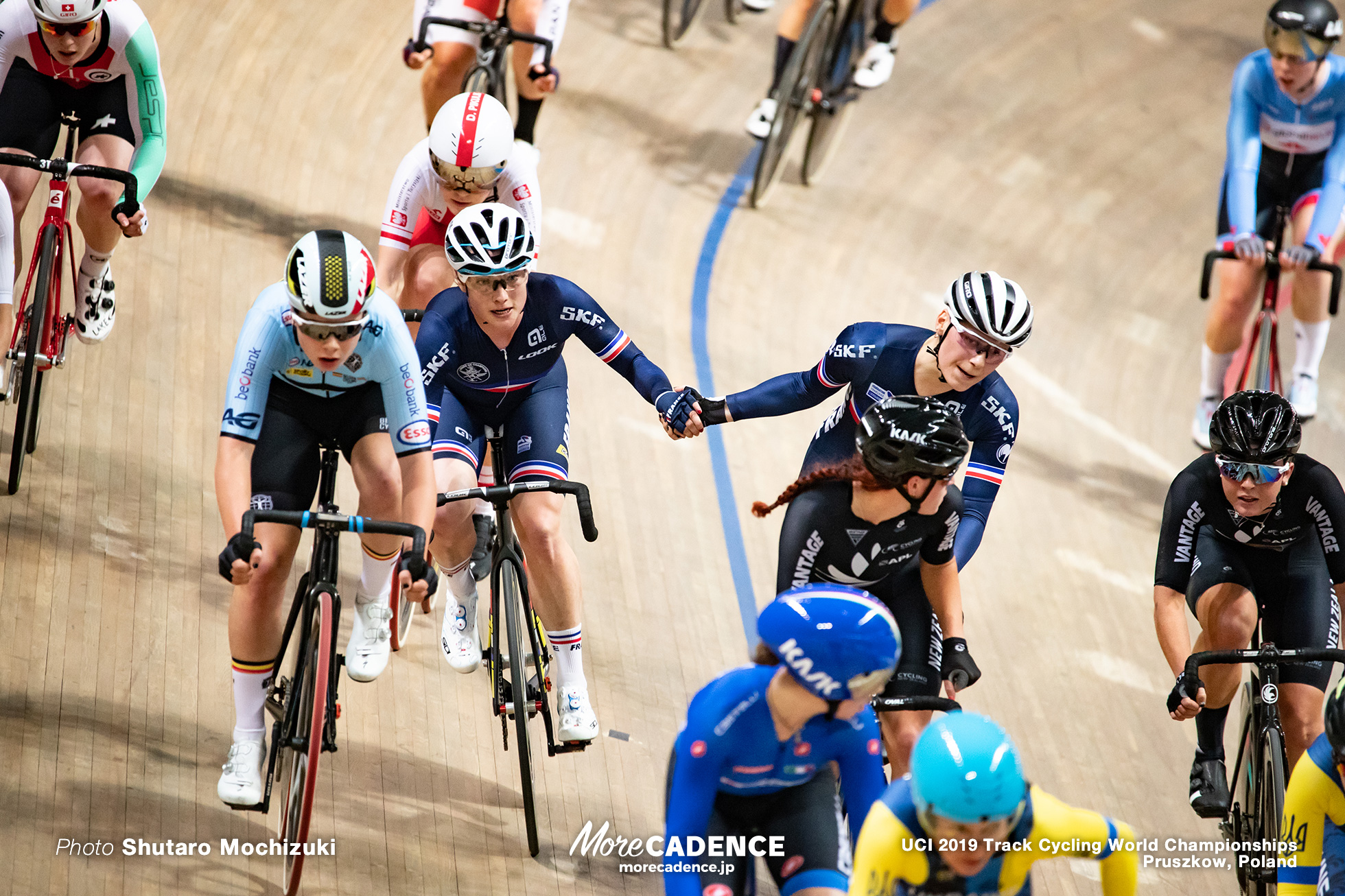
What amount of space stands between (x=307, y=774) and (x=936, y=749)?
5.53ft

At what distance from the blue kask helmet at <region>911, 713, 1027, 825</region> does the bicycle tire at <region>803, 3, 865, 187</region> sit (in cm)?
627

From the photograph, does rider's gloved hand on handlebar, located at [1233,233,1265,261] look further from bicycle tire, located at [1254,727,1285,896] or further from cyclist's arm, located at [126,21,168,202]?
cyclist's arm, located at [126,21,168,202]

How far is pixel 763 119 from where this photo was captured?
27.6ft

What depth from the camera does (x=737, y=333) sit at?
7570 mm

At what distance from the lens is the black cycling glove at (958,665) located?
383cm

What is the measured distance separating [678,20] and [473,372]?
597 cm

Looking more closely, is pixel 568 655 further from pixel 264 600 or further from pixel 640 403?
pixel 640 403

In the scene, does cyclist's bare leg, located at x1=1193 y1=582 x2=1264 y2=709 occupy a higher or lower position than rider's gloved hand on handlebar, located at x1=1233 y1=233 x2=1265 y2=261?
lower

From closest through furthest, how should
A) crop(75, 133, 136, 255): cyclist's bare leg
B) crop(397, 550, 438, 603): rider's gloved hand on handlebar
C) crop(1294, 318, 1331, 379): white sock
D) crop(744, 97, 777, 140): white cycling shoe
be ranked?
1. crop(397, 550, 438, 603): rider's gloved hand on handlebar
2. crop(75, 133, 136, 255): cyclist's bare leg
3. crop(1294, 318, 1331, 379): white sock
4. crop(744, 97, 777, 140): white cycling shoe

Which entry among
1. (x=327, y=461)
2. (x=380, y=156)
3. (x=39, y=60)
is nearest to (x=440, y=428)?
(x=327, y=461)

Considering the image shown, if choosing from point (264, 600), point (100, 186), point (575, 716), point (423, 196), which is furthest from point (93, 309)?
point (575, 716)

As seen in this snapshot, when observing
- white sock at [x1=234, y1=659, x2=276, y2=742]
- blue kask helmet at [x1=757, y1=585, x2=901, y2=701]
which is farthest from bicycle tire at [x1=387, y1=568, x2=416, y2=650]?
blue kask helmet at [x1=757, y1=585, x2=901, y2=701]

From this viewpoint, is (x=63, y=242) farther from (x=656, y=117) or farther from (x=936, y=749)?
(x=656, y=117)

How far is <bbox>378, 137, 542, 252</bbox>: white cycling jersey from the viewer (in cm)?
511
